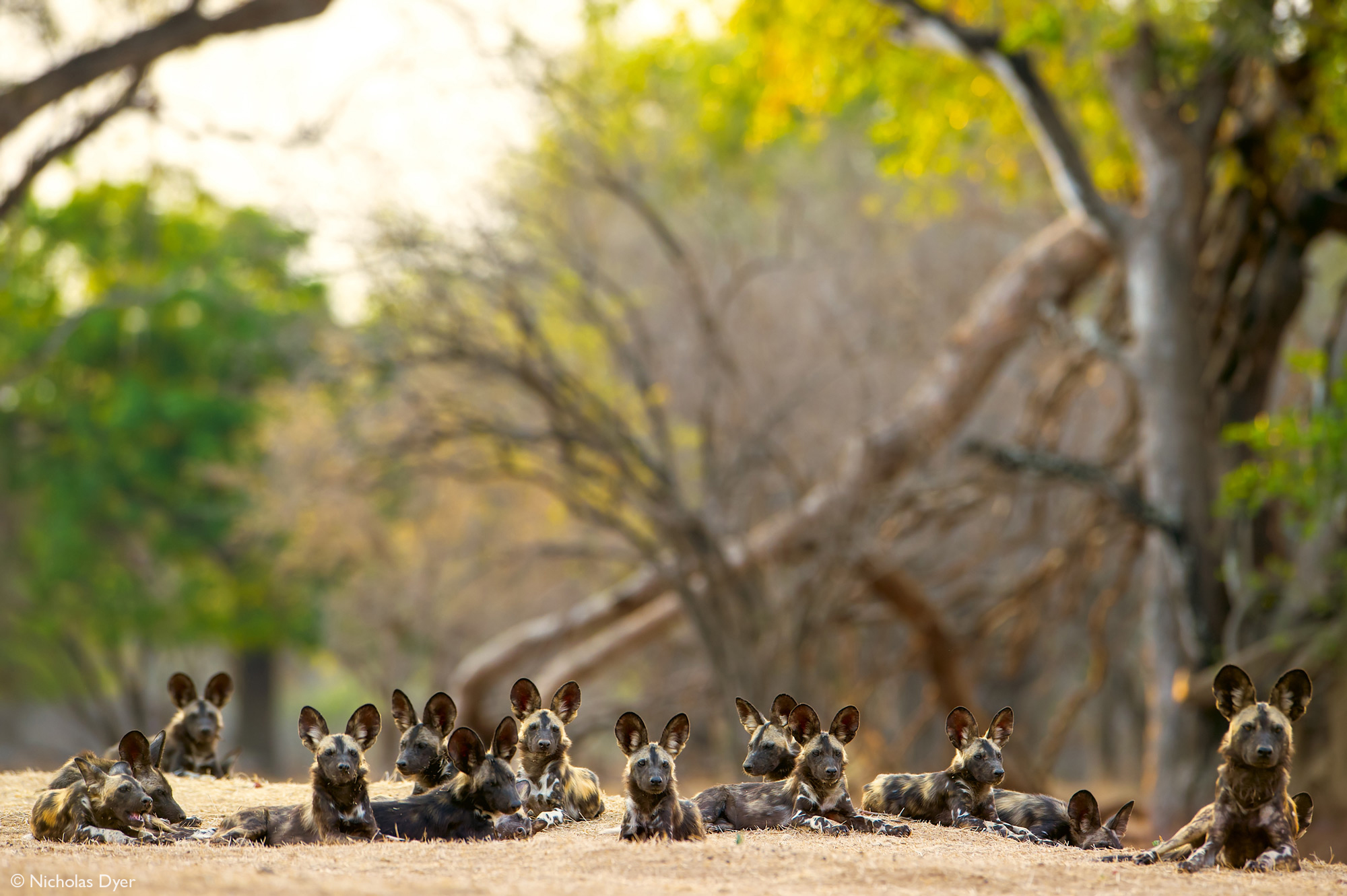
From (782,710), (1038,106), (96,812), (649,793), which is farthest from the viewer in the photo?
(1038,106)

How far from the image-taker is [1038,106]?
11.9 m

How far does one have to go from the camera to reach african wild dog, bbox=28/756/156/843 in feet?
17.3

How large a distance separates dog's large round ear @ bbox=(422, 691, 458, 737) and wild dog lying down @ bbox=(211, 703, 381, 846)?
0.44 m

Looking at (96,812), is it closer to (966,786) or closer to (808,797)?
(808,797)

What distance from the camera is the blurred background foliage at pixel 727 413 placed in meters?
12.0

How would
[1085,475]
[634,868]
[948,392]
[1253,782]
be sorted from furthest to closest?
[948,392] < [1085,475] < [1253,782] < [634,868]

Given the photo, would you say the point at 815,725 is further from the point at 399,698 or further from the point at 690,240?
the point at 690,240

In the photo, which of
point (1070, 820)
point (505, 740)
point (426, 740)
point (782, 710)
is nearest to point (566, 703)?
point (505, 740)

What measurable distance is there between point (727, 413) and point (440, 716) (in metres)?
13.4

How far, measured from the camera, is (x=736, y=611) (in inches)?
522

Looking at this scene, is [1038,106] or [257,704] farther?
[257,704]

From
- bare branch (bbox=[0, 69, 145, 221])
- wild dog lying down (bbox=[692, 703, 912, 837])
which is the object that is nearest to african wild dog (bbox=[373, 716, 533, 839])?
wild dog lying down (bbox=[692, 703, 912, 837])

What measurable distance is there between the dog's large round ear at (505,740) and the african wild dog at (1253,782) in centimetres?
263

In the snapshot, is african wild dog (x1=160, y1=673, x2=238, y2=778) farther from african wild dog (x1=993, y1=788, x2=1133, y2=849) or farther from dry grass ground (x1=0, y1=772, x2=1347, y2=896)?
african wild dog (x1=993, y1=788, x2=1133, y2=849)
